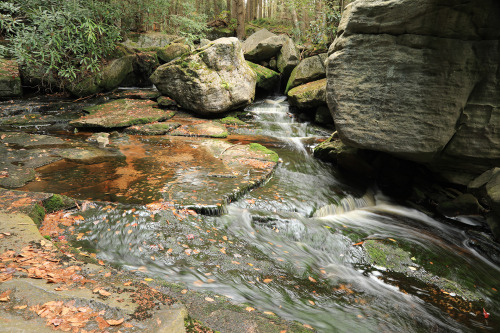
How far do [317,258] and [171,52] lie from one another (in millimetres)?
14918

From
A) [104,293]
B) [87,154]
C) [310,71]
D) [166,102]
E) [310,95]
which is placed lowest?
[87,154]

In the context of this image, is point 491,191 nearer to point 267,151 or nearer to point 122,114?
point 267,151

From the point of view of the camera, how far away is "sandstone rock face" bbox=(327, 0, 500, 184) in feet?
16.8

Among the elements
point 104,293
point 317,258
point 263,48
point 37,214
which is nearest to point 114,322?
point 104,293

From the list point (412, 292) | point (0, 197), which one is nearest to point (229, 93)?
point (0, 197)

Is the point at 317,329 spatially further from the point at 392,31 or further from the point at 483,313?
the point at 392,31

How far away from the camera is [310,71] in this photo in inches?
516

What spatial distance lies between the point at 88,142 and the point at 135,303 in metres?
7.55

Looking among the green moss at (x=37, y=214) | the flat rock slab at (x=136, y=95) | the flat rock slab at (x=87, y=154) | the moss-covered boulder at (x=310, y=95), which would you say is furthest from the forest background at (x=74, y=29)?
the green moss at (x=37, y=214)

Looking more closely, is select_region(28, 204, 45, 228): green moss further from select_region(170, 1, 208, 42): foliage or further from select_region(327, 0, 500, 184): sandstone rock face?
select_region(170, 1, 208, 42): foliage

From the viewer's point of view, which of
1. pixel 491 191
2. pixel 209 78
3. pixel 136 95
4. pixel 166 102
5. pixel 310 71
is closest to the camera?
pixel 491 191

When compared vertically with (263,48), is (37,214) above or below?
below

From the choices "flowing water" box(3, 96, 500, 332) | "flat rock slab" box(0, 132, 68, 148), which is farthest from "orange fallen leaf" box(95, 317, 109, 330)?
"flat rock slab" box(0, 132, 68, 148)

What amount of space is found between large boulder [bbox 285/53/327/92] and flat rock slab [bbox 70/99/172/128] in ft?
20.8
